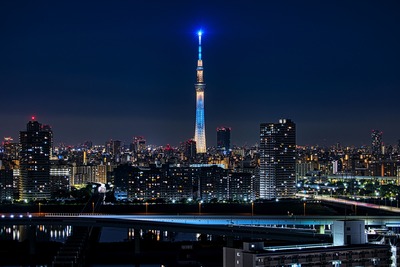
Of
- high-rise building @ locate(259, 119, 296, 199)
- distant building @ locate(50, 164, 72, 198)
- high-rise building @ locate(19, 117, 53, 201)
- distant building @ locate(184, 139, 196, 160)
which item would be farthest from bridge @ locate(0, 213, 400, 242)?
distant building @ locate(184, 139, 196, 160)

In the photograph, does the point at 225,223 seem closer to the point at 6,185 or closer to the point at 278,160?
the point at 6,185

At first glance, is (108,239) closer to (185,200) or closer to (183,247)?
(183,247)

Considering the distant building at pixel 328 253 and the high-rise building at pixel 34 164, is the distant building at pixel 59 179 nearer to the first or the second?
the high-rise building at pixel 34 164

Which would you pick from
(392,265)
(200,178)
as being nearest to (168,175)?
(200,178)

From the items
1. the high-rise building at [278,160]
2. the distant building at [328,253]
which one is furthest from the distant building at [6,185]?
the distant building at [328,253]

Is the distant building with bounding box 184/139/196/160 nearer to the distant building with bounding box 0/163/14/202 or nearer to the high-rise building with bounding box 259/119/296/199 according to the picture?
the high-rise building with bounding box 259/119/296/199

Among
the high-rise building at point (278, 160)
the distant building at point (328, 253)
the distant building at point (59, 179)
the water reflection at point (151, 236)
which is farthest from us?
the high-rise building at point (278, 160)

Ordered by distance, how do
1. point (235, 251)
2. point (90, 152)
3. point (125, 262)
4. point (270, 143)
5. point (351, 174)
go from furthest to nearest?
1. point (90, 152)
2. point (351, 174)
3. point (270, 143)
4. point (125, 262)
5. point (235, 251)
